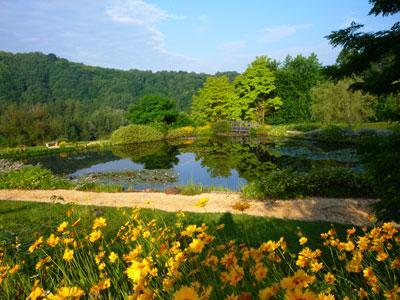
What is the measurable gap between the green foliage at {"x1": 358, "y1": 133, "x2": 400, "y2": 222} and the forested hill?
75.5 meters

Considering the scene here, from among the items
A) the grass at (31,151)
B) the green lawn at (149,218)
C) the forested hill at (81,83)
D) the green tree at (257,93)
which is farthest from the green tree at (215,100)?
the green lawn at (149,218)

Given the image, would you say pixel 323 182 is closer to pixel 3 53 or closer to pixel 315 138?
pixel 315 138

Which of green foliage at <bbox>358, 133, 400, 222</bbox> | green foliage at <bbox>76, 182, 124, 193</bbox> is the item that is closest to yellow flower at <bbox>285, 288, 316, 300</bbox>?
green foliage at <bbox>358, 133, 400, 222</bbox>

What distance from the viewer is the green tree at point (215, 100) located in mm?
45688

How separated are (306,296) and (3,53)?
11458cm

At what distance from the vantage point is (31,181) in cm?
1317

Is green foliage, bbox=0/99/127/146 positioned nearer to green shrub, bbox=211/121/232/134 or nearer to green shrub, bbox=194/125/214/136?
green shrub, bbox=194/125/214/136

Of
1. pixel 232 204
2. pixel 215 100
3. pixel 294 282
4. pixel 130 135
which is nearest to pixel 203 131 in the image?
pixel 215 100

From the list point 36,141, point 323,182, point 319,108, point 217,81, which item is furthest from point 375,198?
point 217,81

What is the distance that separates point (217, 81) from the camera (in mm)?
46562

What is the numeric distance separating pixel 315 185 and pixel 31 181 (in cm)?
1051

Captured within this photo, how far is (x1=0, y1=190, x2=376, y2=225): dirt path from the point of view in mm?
7789

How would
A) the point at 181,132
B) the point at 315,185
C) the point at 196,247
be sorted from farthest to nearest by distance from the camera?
the point at 181,132
the point at 315,185
the point at 196,247

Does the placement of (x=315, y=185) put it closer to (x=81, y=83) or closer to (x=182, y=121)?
(x=182, y=121)
